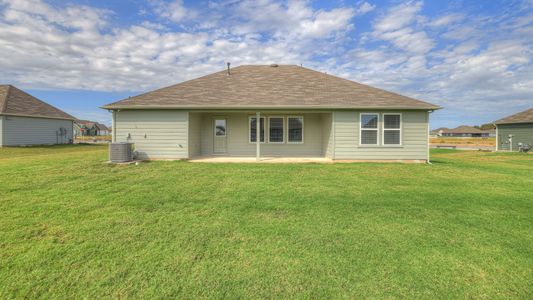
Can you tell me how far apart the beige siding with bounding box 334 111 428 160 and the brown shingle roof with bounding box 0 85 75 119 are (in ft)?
73.7

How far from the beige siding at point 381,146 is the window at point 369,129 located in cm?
18

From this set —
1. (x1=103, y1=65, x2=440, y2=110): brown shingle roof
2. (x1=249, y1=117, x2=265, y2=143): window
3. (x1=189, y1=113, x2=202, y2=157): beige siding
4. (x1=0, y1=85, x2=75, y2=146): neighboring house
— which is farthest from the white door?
(x1=0, y1=85, x2=75, y2=146): neighboring house

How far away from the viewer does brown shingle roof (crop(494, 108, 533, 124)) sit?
21.6 meters

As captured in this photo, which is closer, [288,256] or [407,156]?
[288,256]

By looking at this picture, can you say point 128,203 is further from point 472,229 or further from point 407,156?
point 407,156

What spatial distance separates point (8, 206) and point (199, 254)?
13.7 feet

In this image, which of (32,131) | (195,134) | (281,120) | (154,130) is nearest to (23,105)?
(32,131)

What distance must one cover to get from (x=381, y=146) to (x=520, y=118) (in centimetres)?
2021

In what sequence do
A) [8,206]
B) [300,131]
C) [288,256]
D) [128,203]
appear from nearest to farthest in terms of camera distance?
[288,256] < [8,206] < [128,203] < [300,131]

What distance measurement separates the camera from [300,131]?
12.9 m

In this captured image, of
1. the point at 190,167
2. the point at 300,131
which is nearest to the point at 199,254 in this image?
the point at 190,167

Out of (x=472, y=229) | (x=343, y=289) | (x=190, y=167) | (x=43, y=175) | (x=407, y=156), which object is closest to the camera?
(x=343, y=289)

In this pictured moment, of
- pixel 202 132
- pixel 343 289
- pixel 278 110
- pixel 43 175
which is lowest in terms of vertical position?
pixel 343 289

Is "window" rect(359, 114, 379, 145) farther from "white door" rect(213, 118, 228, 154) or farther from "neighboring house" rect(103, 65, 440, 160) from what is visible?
"white door" rect(213, 118, 228, 154)
